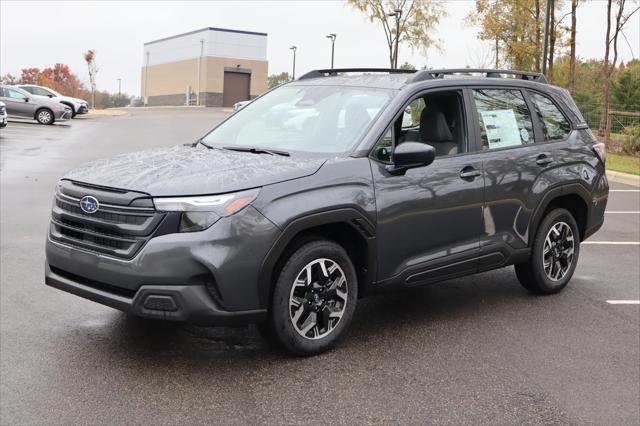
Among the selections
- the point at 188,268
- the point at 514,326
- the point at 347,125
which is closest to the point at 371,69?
the point at 347,125

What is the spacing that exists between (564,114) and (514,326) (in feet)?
7.19

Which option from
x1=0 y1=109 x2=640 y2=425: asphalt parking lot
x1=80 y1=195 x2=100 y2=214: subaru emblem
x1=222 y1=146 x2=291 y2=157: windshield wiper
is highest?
x1=222 y1=146 x2=291 y2=157: windshield wiper

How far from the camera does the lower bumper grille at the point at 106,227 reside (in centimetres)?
425

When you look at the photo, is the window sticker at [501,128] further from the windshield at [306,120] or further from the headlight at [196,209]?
the headlight at [196,209]

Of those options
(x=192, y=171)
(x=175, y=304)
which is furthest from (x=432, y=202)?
(x=175, y=304)

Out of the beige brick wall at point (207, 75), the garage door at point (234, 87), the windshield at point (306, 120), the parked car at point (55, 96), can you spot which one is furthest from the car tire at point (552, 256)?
the beige brick wall at point (207, 75)

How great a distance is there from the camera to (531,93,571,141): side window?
Answer: 6592 millimetres

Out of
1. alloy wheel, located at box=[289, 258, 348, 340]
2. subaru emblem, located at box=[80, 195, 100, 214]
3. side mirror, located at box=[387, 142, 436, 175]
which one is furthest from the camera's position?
side mirror, located at box=[387, 142, 436, 175]

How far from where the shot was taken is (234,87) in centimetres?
7206

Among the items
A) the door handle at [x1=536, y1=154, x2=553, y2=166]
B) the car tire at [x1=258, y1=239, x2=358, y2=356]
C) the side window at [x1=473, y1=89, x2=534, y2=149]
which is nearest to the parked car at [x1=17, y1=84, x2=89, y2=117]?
the side window at [x1=473, y1=89, x2=534, y2=149]

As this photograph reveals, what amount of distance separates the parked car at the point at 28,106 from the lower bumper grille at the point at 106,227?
94.7 ft

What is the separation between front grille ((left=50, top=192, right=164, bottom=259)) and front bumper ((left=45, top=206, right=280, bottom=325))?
0.20 ft

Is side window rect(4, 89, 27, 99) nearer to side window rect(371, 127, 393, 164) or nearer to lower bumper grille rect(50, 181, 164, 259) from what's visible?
lower bumper grille rect(50, 181, 164, 259)

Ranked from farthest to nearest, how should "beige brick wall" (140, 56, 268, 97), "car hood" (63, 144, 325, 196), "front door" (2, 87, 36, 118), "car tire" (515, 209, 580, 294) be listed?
"beige brick wall" (140, 56, 268, 97) → "front door" (2, 87, 36, 118) → "car tire" (515, 209, 580, 294) → "car hood" (63, 144, 325, 196)
